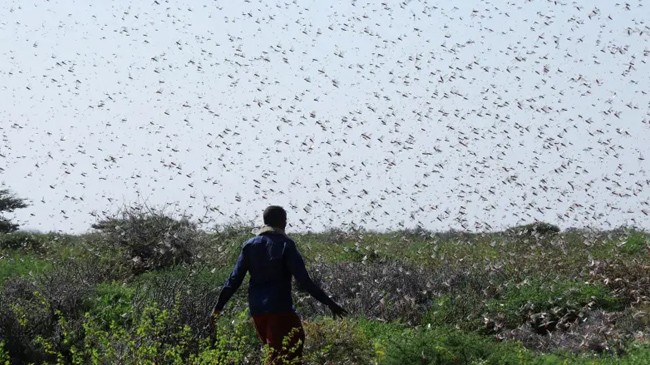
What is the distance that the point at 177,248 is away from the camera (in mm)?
24703

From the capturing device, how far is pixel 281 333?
11250 millimetres

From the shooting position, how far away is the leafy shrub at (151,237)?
2458 centimetres

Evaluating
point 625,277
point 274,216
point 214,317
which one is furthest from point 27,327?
point 625,277

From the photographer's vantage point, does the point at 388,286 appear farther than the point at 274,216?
Yes

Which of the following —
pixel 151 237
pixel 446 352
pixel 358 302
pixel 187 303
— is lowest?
pixel 151 237

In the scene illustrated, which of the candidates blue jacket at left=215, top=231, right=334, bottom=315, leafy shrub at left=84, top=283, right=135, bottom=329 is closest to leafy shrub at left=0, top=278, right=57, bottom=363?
leafy shrub at left=84, top=283, right=135, bottom=329

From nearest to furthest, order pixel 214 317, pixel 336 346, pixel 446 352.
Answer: pixel 446 352
pixel 214 317
pixel 336 346

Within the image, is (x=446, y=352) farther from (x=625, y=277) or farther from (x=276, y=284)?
(x=625, y=277)

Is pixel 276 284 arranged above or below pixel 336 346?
above

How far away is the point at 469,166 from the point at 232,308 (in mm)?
8519

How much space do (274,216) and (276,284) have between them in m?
0.63

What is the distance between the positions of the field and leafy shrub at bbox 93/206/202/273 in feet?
0.11

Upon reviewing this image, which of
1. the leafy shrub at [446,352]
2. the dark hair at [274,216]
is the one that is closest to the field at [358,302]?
the leafy shrub at [446,352]

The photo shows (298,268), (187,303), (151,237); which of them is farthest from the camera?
(151,237)
